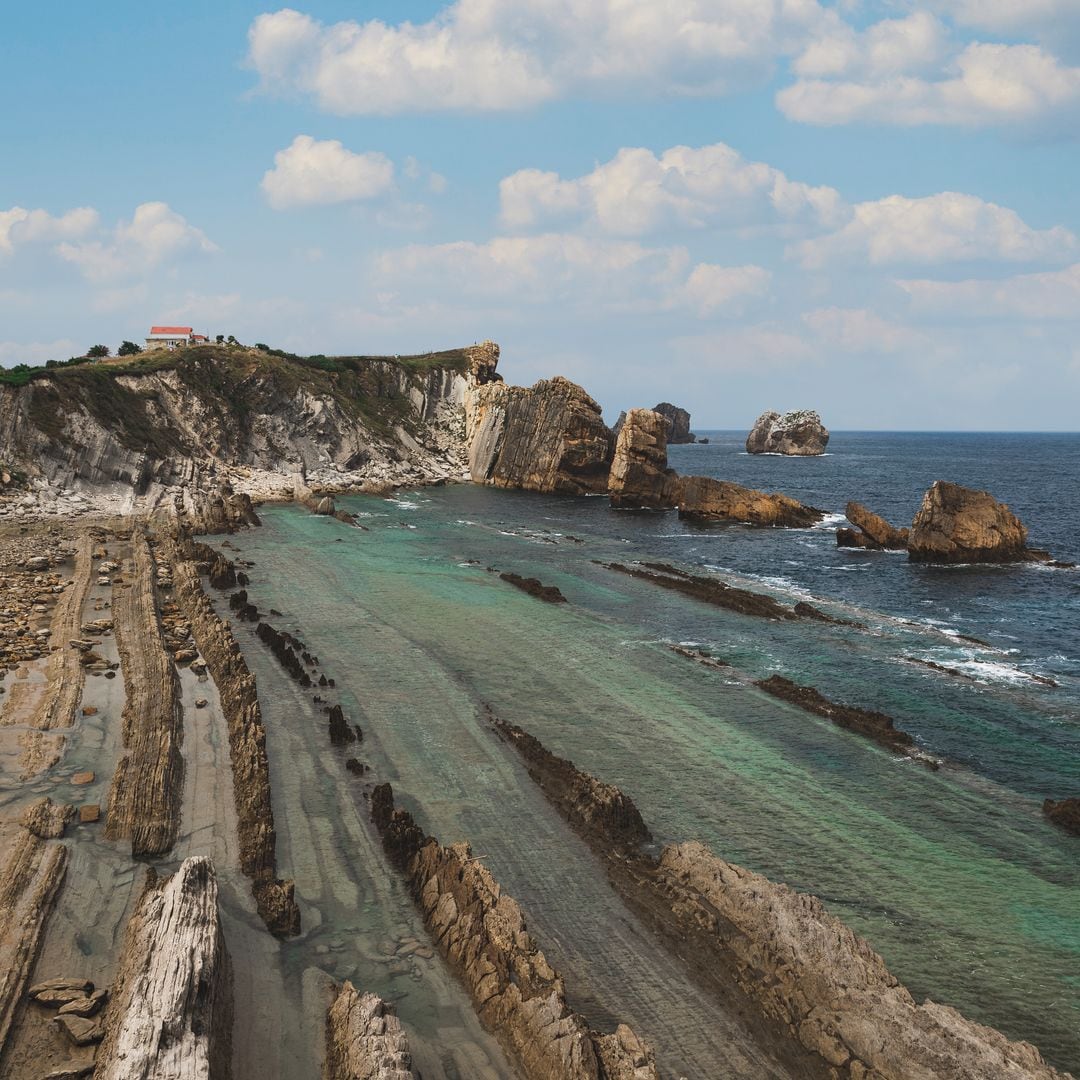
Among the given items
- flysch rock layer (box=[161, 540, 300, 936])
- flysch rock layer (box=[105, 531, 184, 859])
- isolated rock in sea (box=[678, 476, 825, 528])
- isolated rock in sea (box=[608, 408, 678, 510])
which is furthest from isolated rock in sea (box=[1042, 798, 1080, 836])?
isolated rock in sea (box=[608, 408, 678, 510])

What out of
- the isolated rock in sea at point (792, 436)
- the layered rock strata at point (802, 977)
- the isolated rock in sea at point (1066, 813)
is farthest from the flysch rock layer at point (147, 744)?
the isolated rock in sea at point (792, 436)

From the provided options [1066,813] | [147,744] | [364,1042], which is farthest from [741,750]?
[147,744]

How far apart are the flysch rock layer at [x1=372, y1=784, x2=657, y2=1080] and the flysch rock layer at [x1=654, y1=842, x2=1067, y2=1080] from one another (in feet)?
10.8

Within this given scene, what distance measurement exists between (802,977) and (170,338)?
357 ft

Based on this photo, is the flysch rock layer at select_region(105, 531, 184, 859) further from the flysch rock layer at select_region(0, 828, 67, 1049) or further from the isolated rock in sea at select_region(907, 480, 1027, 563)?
the isolated rock in sea at select_region(907, 480, 1027, 563)

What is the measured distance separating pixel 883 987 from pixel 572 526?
58492 millimetres

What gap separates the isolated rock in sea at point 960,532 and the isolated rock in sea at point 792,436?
128m

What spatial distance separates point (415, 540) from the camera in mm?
61688

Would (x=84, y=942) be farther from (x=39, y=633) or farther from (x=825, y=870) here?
(x=39, y=633)

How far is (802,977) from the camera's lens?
14.1m

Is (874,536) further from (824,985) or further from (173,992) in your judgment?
(173,992)

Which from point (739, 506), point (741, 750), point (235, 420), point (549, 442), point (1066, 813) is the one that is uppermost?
point (549, 442)

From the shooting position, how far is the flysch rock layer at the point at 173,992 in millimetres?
10430

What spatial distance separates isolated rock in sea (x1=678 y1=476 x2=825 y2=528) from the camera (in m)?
72.3
